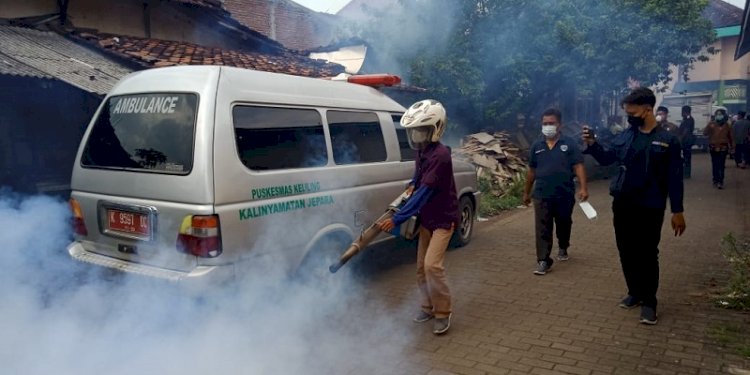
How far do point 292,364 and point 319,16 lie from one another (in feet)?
80.3

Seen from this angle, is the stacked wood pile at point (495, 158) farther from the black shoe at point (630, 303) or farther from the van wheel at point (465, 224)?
Result: the black shoe at point (630, 303)

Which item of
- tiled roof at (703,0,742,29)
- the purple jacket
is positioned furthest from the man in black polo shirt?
tiled roof at (703,0,742,29)

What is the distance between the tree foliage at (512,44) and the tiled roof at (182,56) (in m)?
2.56

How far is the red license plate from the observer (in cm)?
389

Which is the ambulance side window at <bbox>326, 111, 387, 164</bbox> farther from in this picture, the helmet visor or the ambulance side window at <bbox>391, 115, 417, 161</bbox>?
the helmet visor

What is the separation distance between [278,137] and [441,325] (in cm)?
198

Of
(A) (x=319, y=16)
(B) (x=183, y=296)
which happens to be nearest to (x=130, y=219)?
(B) (x=183, y=296)

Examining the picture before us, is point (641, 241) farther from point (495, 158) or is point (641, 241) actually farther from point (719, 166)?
point (719, 166)

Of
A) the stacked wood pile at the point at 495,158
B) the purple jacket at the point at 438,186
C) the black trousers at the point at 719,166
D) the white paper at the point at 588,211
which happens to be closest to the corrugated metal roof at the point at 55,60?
the purple jacket at the point at 438,186

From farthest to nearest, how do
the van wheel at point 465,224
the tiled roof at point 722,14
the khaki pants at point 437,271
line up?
the tiled roof at point 722,14 < the van wheel at point 465,224 < the khaki pants at point 437,271

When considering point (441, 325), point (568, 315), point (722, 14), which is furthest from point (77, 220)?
point (722, 14)

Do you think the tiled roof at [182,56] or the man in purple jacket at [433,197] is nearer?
the man in purple jacket at [433,197]

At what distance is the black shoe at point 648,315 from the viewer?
4.34 m

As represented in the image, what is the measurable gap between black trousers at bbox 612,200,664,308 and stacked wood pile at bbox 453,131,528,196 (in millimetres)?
6401
